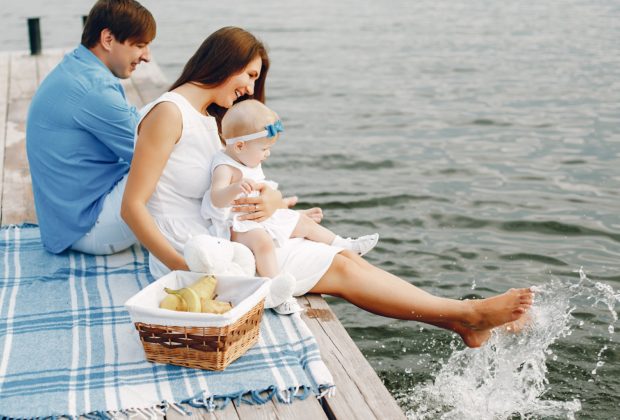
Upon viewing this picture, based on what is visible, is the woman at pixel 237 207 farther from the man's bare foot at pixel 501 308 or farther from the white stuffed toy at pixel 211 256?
the white stuffed toy at pixel 211 256

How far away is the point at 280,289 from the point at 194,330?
602mm

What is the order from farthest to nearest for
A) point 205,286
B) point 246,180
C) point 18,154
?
point 18,154
point 246,180
point 205,286

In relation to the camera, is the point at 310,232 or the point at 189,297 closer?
the point at 189,297

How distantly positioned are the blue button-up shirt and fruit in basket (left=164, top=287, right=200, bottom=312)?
124 cm

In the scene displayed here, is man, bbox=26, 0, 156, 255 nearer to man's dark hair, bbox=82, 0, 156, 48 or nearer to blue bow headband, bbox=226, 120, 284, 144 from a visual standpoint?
man's dark hair, bbox=82, 0, 156, 48

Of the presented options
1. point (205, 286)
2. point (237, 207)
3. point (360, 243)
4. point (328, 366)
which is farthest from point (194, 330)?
point (360, 243)

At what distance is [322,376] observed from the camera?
307 cm

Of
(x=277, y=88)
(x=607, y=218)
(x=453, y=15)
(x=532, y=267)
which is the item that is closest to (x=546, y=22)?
(x=453, y=15)

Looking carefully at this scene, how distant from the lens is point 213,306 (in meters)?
3.16

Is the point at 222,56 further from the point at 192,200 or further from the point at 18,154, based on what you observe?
the point at 18,154

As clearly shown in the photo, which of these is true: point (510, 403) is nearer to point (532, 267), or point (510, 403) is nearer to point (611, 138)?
point (532, 267)

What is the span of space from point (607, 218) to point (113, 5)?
14.1 ft

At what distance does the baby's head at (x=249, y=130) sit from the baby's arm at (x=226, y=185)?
8cm

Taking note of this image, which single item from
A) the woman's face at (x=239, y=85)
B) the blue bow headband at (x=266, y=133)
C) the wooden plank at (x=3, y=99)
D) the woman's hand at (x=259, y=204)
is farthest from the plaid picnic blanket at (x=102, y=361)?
the wooden plank at (x=3, y=99)
